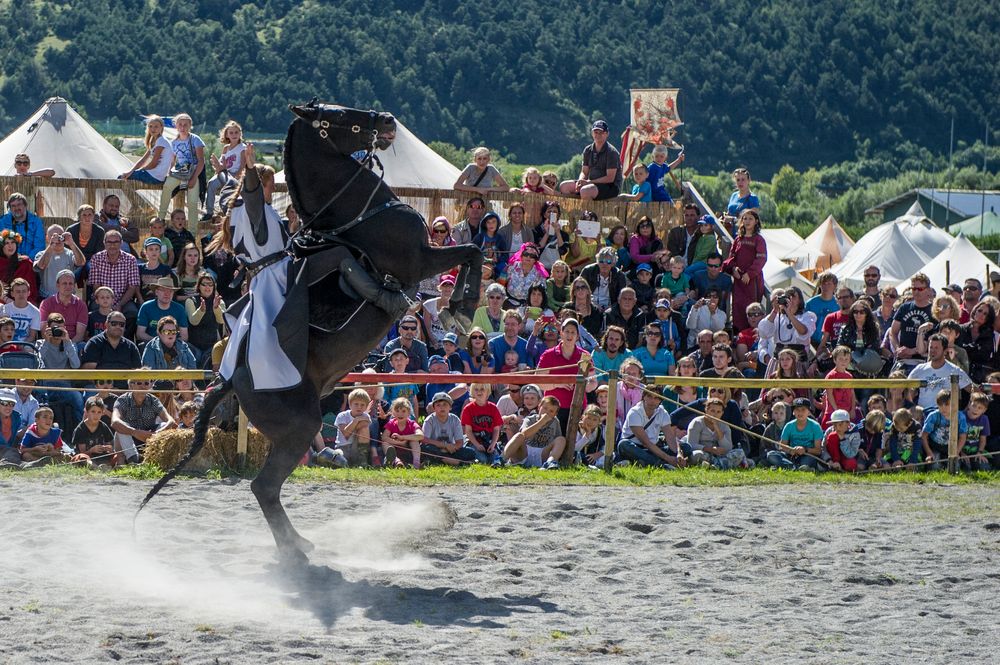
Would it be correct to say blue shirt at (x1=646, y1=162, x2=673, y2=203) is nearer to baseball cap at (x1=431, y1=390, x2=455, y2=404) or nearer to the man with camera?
baseball cap at (x1=431, y1=390, x2=455, y2=404)

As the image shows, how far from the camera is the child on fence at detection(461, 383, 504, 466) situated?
42.3 ft

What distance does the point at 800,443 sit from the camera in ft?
43.5

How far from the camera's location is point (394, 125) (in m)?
8.41

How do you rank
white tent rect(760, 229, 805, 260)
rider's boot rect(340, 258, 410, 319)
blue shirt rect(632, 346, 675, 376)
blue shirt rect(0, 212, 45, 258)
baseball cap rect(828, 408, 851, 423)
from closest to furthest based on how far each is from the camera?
rider's boot rect(340, 258, 410, 319)
baseball cap rect(828, 408, 851, 423)
blue shirt rect(632, 346, 675, 376)
blue shirt rect(0, 212, 45, 258)
white tent rect(760, 229, 805, 260)

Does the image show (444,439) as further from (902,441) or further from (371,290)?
(371,290)

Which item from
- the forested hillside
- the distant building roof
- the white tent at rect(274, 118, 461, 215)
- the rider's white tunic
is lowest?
the rider's white tunic

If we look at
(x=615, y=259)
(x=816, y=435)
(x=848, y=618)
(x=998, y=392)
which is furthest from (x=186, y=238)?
(x=848, y=618)

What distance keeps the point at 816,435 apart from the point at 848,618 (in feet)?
20.0

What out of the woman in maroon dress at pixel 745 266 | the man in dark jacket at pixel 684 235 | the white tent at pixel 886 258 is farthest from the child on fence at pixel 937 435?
the white tent at pixel 886 258

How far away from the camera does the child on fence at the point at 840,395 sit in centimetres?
1354

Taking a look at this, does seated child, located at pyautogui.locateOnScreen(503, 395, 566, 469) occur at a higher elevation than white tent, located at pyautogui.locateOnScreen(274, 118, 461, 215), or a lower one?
lower

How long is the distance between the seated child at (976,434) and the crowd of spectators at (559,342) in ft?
0.07

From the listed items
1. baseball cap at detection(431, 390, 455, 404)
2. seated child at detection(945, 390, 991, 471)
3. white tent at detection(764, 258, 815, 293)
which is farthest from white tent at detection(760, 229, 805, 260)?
baseball cap at detection(431, 390, 455, 404)

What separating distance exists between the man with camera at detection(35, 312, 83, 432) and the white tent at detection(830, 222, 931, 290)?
62.6 feet
